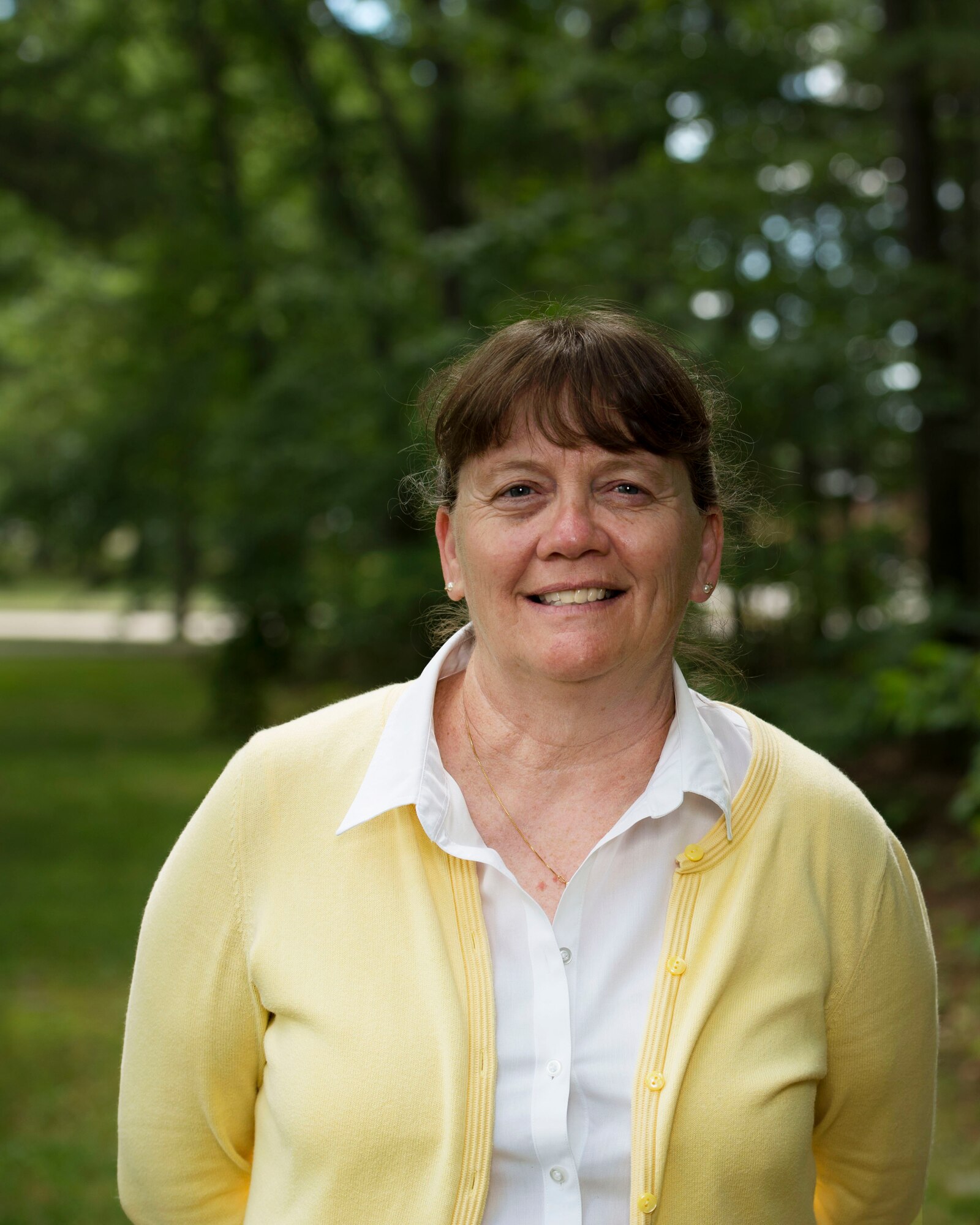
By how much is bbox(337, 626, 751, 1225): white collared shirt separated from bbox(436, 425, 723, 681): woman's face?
0.18 meters

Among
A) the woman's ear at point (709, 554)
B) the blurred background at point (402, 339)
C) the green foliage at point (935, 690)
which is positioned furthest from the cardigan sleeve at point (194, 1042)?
the green foliage at point (935, 690)

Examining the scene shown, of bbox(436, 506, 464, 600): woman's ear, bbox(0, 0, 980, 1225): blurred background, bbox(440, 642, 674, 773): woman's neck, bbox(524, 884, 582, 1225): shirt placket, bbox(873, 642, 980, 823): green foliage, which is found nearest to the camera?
bbox(524, 884, 582, 1225): shirt placket

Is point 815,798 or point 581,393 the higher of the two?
point 581,393

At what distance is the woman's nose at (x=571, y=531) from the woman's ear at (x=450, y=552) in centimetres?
21

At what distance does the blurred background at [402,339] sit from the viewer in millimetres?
6867

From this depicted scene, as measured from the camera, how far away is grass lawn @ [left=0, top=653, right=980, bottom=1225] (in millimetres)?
4477

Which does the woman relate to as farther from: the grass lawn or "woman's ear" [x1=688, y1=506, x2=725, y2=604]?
the grass lawn

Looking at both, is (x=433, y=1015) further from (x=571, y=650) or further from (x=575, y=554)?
(x=575, y=554)

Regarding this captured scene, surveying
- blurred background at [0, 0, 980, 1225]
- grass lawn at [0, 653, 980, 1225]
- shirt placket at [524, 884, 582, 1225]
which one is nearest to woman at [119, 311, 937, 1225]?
shirt placket at [524, 884, 582, 1225]

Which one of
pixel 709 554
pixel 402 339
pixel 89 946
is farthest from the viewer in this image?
pixel 402 339

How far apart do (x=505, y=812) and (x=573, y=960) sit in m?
0.25

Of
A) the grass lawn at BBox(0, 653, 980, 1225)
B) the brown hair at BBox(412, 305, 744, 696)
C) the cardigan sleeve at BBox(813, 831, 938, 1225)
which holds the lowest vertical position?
the grass lawn at BBox(0, 653, 980, 1225)

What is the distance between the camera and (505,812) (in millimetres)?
1888

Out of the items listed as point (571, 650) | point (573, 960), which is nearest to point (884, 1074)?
point (573, 960)
